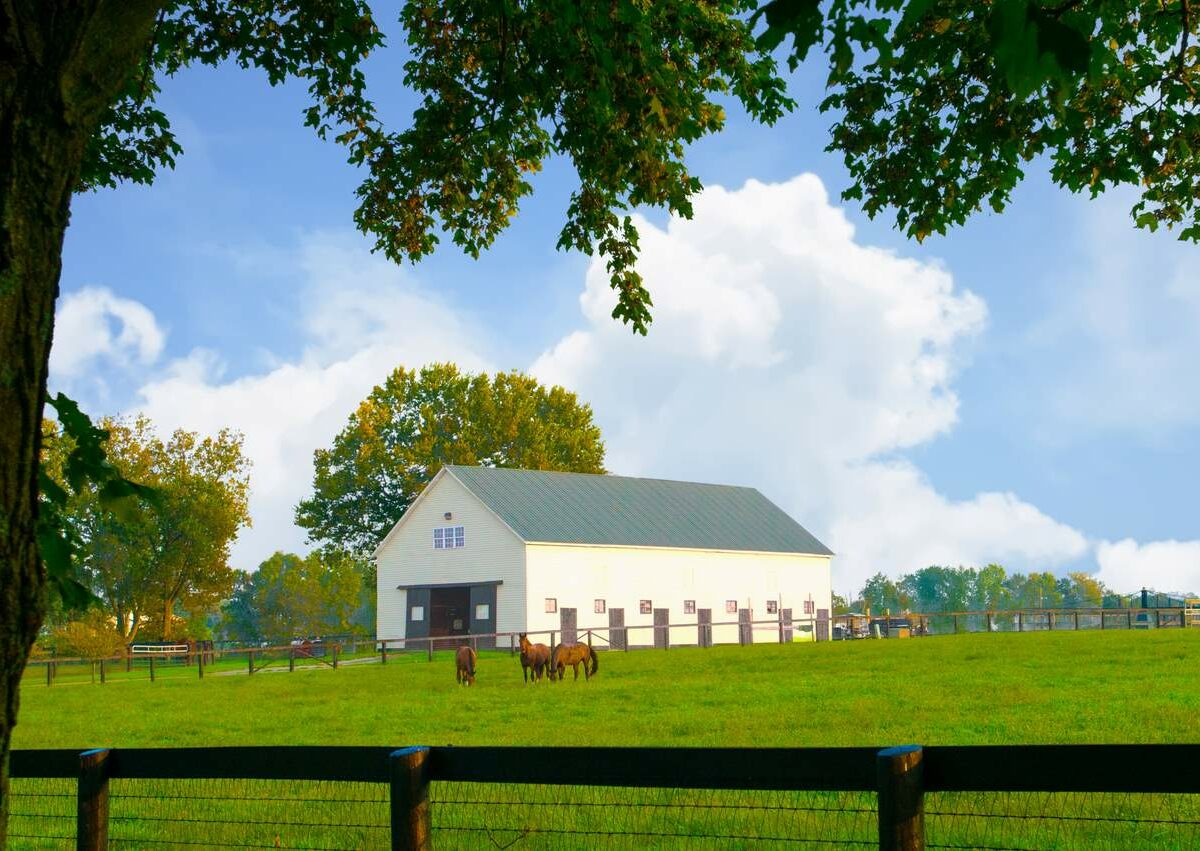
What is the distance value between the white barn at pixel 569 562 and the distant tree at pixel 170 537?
1083 cm

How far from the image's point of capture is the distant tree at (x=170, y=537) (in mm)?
63969

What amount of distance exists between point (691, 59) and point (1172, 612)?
5445 cm

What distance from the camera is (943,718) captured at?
1862 centimetres

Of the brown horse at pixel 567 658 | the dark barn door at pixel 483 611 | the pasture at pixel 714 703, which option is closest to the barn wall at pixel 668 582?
the dark barn door at pixel 483 611

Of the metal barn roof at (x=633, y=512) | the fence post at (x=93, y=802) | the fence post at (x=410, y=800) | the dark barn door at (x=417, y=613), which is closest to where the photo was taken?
the fence post at (x=410, y=800)

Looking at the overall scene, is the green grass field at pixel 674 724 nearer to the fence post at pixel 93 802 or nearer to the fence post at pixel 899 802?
the fence post at pixel 899 802

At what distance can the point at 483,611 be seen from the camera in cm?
5531

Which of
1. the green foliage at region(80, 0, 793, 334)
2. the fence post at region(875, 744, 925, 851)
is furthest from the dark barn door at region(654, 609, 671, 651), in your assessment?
the fence post at region(875, 744, 925, 851)

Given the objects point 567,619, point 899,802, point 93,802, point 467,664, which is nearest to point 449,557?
point 567,619

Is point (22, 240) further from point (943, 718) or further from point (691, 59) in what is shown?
point (943, 718)

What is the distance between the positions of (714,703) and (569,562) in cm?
3350

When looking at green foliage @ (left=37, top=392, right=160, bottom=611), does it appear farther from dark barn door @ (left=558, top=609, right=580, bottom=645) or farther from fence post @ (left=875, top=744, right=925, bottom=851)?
dark barn door @ (left=558, top=609, right=580, bottom=645)

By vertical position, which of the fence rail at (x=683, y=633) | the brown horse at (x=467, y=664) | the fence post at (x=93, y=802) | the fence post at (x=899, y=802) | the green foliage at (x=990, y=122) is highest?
the green foliage at (x=990, y=122)

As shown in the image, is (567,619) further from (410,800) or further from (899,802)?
(899,802)
